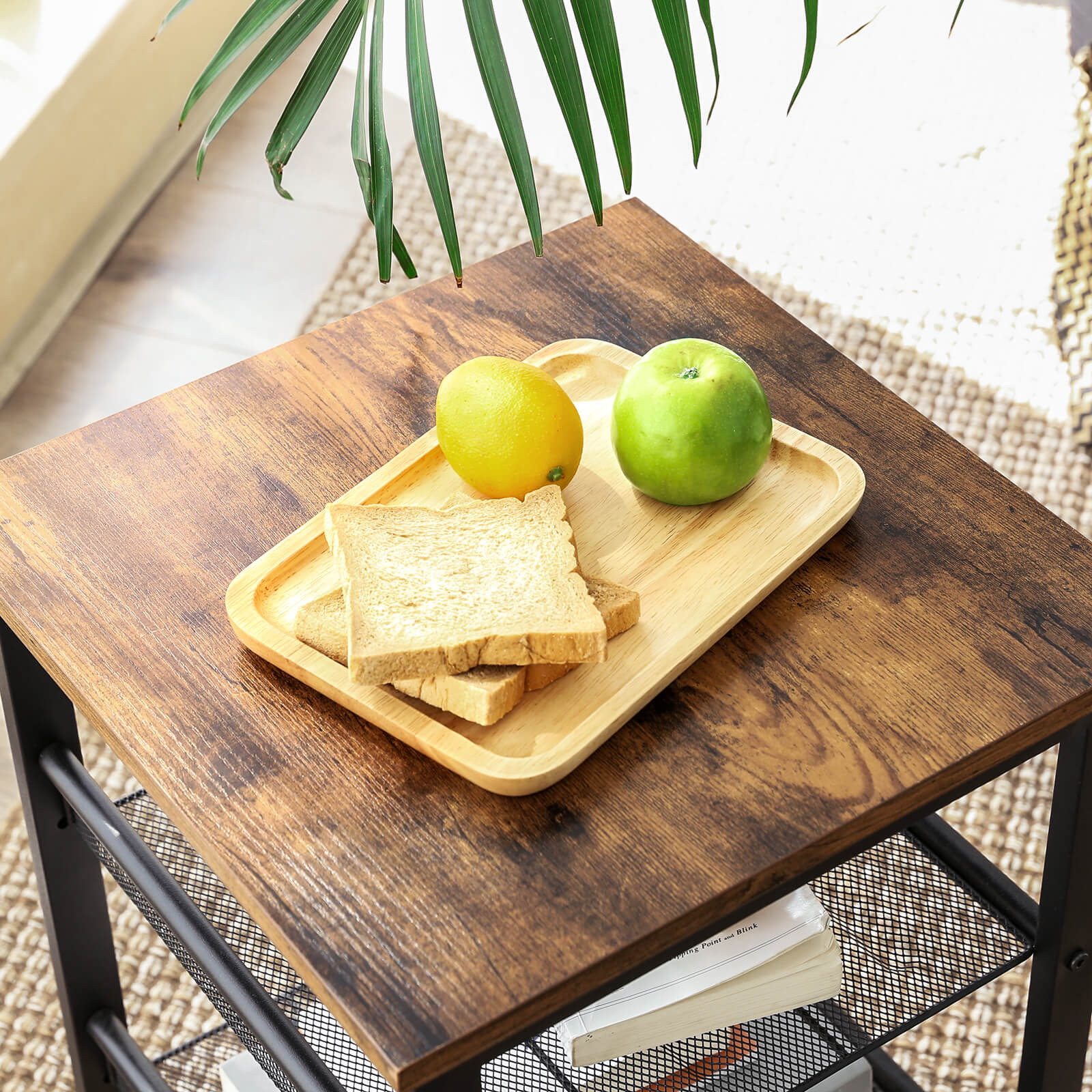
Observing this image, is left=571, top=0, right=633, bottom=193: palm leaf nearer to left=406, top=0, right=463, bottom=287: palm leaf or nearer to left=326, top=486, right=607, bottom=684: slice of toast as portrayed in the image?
left=406, top=0, right=463, bottom=287: palm leaf

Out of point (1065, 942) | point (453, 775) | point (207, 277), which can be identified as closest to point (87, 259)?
point (207, 277)

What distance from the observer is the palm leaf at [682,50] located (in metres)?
0.77

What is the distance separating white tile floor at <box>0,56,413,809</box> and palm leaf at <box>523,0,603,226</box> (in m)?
1.40

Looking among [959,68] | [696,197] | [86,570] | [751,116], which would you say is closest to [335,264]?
[696,197]

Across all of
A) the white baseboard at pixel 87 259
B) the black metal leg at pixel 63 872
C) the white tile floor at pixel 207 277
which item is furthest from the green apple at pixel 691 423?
the white baseboard at pixel 87 259

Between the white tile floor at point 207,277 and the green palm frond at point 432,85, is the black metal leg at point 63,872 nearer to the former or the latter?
the green palm frond at point 432,85

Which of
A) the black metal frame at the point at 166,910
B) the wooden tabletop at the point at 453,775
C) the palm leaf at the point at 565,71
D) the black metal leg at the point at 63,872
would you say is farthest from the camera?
the black metal leg at the point at 63,872

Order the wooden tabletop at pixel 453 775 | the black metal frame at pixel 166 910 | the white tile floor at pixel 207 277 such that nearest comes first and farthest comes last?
the wooden tabletop at pixel 453 775, the black metal frame at pixel 166 910, the white tile floor at pixel 207 277

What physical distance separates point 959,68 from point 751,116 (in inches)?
17.6

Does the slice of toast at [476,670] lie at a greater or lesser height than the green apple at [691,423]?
lesser

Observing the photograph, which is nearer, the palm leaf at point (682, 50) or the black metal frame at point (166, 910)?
the palm leaf at point (682, 50)

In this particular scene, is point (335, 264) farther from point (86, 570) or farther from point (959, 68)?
point (86, 570)

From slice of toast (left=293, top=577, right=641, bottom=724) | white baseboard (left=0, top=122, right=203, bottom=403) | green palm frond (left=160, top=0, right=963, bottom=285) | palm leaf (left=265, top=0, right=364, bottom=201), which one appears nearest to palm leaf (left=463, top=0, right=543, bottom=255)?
green palm frond (left=160, top=0, right=963, bottom=285)

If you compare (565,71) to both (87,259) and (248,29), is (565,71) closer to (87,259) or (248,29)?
(248,29)
